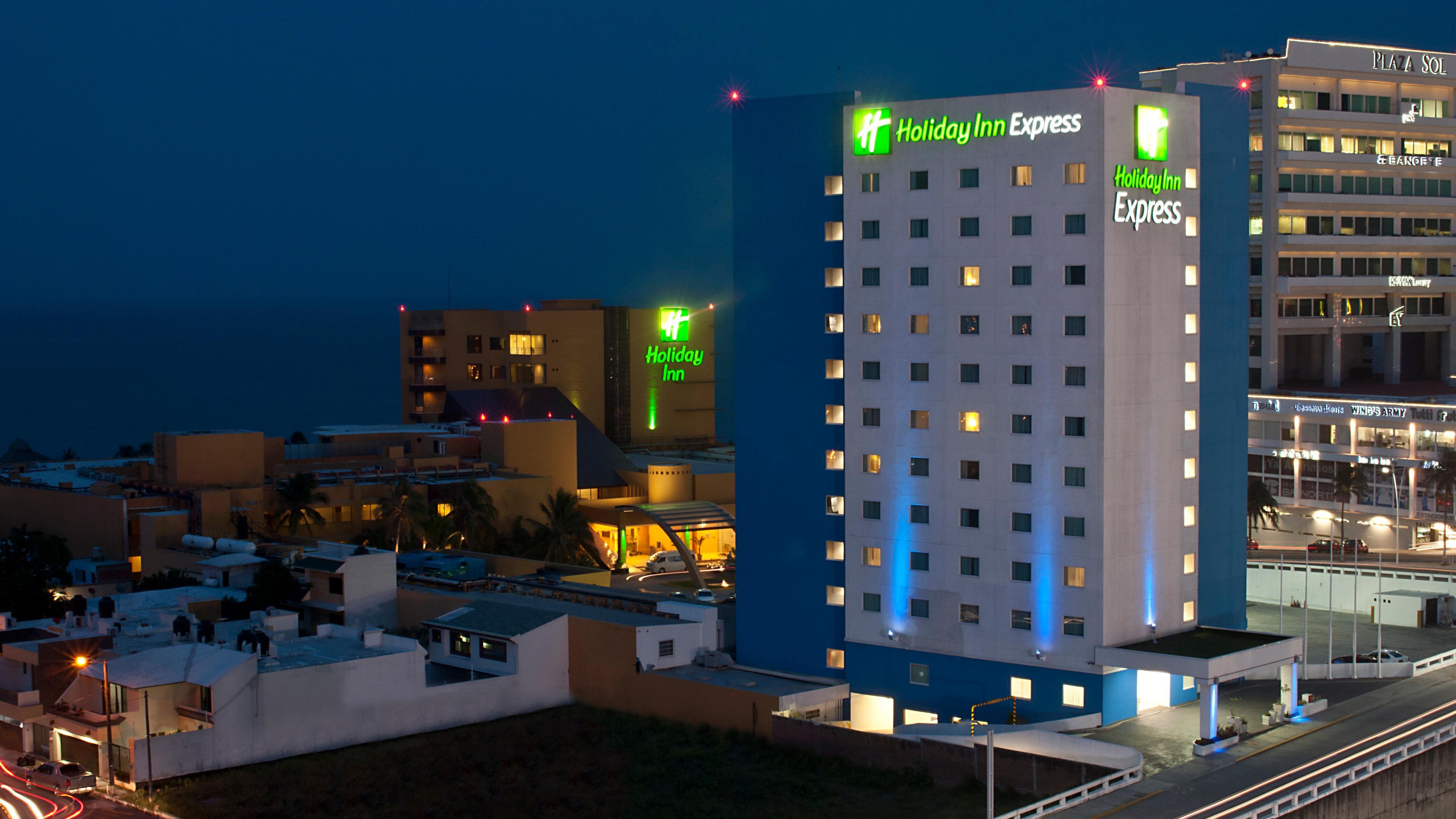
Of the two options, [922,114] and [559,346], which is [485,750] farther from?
[559,346]

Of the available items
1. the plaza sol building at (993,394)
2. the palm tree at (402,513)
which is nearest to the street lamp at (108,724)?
the plaza sol building at (993,394)

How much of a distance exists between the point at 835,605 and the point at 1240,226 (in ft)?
62.6

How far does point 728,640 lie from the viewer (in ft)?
188

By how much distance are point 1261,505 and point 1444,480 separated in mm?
8905

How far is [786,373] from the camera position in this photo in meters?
53.8

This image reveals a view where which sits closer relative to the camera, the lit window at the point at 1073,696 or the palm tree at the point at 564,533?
the lit window at the point at 1073,696

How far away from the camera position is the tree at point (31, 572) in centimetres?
5988

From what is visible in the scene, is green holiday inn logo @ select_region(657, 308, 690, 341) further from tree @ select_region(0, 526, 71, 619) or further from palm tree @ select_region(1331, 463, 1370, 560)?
tree @ select_region(0, 526, 71, 619)

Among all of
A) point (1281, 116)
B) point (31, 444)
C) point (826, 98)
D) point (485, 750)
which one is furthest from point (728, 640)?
point (31, 444)

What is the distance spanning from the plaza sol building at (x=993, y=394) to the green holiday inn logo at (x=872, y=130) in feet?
0.27

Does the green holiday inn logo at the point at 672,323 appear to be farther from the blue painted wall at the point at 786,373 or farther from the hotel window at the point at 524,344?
the blue painted wall at the point at 786,373

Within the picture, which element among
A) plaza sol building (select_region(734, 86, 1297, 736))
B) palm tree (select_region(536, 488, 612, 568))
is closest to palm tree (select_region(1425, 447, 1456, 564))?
plaza sol building (select_region(734, 86, 1297, 736))

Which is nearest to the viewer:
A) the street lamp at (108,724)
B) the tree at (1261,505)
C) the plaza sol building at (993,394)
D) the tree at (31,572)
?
the street lamp at (108,724)

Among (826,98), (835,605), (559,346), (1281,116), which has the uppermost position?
(1281,116)
